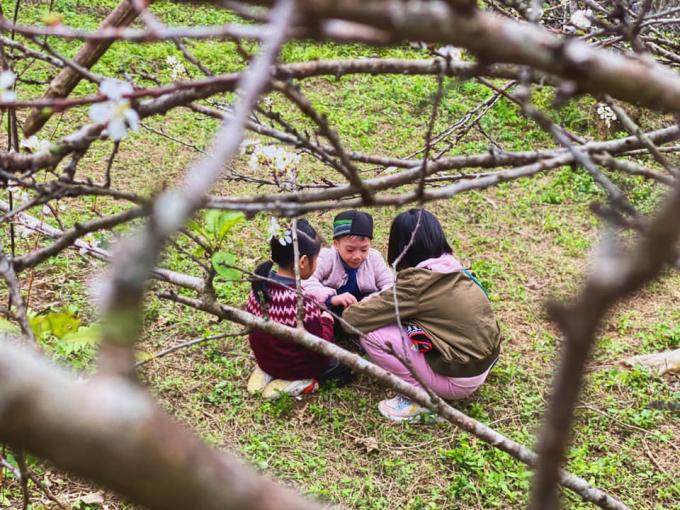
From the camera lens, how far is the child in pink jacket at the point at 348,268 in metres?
3.97

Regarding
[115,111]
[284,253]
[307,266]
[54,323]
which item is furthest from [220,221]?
[307,266]

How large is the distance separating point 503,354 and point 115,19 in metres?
3.32

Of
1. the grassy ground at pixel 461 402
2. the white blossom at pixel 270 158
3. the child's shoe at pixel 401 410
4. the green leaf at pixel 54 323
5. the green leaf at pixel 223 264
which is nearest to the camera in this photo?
the green leaf at pixel 54 323

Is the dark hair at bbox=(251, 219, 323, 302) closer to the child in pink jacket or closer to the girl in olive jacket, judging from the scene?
the child in pink jacket

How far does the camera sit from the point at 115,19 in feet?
4.74

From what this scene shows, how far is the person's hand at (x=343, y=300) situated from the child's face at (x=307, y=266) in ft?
0.73

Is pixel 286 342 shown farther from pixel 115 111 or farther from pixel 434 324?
pixel 115 111

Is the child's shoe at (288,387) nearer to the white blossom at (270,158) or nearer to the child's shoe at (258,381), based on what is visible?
the child's shoe at (258,381)

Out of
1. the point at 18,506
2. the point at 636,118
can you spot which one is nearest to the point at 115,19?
the point at 18,506

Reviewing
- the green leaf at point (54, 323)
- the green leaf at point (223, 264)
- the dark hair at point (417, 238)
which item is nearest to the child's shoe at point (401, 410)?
the dark hair at point (417, 238)

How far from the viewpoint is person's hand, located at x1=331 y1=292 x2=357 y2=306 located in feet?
12.9

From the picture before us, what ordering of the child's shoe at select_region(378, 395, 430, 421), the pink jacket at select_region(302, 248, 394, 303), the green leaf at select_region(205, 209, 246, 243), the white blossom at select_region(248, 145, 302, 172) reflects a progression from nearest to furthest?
the green leaf at select_region(205, 209, 246, 243) → the white blossom at select_region(248, 145, 302, 172) → the child's shoe at select_region(378, 395, 430, 421) → the pink jacket at select_region(302, 248, 394, 303)

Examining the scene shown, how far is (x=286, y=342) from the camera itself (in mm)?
3590

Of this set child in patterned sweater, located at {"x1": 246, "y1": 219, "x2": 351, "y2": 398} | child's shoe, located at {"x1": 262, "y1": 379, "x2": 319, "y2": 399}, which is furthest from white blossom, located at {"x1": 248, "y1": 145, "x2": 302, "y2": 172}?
child's shoe, located at {"x1": 262, "y1": 379, "x2": 319, "y2": 399}
